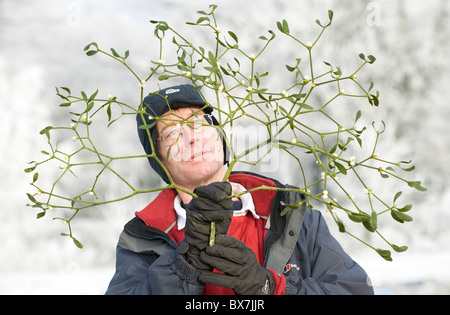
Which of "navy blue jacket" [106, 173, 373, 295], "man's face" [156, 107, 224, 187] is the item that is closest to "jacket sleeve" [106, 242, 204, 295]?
"navy blue jacket" [106, 173, 373, 295]

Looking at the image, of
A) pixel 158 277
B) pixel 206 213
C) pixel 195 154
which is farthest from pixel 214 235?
pixel 195 154

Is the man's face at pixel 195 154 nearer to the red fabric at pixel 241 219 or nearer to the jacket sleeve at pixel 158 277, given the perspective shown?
the red fabric at pixel 241 219

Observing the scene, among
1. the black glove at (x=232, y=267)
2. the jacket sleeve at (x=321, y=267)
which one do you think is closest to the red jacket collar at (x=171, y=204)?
the jacket sleeve at (x=321, y=267)

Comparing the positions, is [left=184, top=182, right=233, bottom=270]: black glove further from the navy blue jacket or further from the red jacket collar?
the red jacket collar

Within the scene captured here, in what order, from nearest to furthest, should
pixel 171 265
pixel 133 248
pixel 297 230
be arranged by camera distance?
pixel 171 265 < pixel 297 230 < pixel 133 248

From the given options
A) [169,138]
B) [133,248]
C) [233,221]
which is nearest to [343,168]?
[233,221]

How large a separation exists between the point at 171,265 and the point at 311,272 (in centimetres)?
39

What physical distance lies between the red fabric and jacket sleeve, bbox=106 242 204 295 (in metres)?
0.10

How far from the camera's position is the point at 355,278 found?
128cm

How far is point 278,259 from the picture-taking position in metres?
1.29

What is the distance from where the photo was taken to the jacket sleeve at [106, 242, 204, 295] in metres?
1.16

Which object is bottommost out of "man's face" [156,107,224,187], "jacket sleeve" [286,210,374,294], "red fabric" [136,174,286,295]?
"jacket sleeve" [286,210,374,294]

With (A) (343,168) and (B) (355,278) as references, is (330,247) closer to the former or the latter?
(B) (355,278)

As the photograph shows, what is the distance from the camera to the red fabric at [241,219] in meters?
1.37
